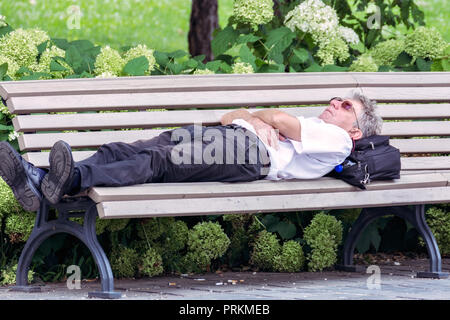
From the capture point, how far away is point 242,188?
4.37 m

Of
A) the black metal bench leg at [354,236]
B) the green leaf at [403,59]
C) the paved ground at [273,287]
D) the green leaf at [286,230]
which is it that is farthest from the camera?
the green leaf at [403,59]

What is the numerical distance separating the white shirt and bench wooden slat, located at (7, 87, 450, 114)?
1.54 feet

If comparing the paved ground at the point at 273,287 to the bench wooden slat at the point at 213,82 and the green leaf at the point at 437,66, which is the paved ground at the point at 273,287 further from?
the green leaf at the point at 437,66

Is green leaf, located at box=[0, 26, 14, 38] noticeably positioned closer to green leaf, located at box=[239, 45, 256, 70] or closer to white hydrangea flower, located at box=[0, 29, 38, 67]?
white hydrangea flower, located at box=[0, 29, 38, 67]

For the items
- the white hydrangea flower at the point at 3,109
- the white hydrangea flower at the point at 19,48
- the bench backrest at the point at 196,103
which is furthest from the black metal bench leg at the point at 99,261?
the white hydrangea flower at the point at 19,48

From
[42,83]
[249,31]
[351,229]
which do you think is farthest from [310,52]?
[42,83]

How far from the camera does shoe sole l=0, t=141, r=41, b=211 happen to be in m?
4.00

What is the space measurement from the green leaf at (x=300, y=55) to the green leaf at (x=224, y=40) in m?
0.46

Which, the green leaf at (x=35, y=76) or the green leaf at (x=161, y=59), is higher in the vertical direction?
the green leaf at (x=161, y=59)

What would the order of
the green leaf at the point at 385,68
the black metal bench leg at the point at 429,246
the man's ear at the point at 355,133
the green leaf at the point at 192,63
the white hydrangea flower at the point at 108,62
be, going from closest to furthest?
the man's ear at the point at 355,133 < the black metal bench leg at the point at 429,246 < the white hydrangea flower at the point at 108,62 < the green leaf at the point at 192,63 < the green leaf at the point at 385,68

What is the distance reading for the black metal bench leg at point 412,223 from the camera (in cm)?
496

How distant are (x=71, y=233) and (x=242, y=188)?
0.89 meters

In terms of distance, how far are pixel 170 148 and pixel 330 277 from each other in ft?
4.45

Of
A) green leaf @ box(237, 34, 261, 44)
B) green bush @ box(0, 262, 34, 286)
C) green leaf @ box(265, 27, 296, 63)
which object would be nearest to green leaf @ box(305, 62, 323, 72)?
green leaf @ box(265, 27, 296, 63)
